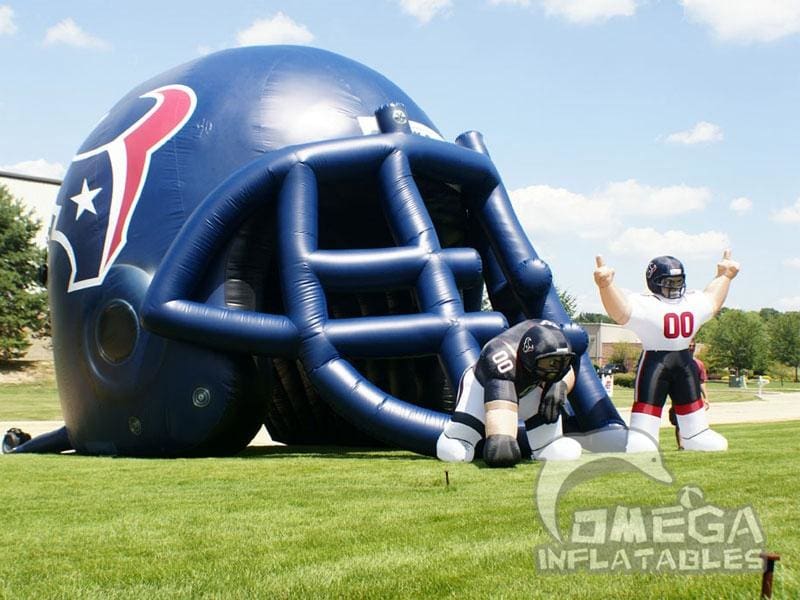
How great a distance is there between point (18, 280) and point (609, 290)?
2984 centimetres

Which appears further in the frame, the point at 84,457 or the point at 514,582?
the point at 84,457

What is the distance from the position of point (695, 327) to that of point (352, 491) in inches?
166

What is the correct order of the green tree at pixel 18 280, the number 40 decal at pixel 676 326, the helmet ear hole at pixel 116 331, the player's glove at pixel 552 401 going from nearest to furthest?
1. the player's glove at pixel 552 401
2. the number 40 decal at pixel 676 326
3. the helmet ear hole at pixel 116 331
4. the green tree at pixel 18 280

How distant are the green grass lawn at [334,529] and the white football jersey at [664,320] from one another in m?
1.18

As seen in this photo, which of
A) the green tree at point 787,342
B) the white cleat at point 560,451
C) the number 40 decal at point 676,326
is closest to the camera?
the white cleat at point 560,451

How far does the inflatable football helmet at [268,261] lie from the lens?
8.87 meters

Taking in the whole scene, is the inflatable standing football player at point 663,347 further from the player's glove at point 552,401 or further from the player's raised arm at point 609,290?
the player's glove at point 552,401

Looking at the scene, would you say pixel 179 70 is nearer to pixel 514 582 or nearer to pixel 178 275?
pixel 178 275

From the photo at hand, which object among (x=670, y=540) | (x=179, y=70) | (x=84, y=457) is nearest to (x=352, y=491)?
(x=670, y=540)

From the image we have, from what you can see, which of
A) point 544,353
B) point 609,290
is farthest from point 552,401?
point 609,290

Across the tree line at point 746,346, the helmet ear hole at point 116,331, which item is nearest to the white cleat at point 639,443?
the helmet ear hole at point 116,331

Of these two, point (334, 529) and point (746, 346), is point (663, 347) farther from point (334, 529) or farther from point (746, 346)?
point (746, 346)

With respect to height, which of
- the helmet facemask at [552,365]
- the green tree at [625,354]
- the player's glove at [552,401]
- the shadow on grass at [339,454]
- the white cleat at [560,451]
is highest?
the helmet facemask at [552,365]

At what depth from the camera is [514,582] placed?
3113 mm
